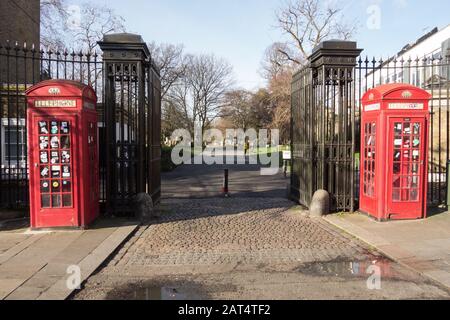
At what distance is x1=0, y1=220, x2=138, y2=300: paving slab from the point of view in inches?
204

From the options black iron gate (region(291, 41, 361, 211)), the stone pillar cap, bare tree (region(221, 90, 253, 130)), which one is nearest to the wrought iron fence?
the stone pillar cap

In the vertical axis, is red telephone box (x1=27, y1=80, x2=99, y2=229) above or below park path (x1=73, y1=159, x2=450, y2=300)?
above

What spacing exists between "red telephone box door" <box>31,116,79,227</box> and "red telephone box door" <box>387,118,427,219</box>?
633 centimetres

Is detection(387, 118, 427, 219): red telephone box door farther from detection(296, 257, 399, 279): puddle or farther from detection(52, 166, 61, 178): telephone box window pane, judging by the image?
detection(52, 166, 61, 178): telephone box window pane

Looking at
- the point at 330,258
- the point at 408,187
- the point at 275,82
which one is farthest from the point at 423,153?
the point at 275,82

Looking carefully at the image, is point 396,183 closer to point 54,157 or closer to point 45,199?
point 54,157

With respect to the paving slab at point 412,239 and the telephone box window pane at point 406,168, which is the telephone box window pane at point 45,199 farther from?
the telephone box window pane at point 406,168

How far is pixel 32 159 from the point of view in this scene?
8.27m

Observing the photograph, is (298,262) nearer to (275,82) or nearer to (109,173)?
(109,173)

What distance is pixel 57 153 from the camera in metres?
8.36

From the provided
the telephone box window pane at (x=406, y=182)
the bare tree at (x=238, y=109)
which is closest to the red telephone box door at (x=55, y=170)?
the telephone box window pane at (x=406, y=182)

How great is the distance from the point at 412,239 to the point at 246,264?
3219 mm

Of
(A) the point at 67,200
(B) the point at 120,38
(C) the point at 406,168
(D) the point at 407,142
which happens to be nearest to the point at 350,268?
(C) the point at 406,168

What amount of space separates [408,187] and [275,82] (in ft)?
133
